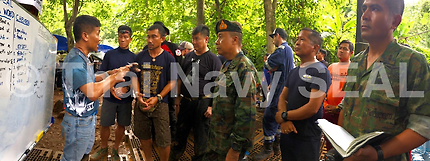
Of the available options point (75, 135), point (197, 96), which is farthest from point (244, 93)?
point (75, 135)

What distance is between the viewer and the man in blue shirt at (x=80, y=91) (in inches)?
103

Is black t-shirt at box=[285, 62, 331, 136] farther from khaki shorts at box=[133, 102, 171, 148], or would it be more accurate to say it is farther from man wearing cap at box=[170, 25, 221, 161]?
khaki shorts at box=[133, 102, 171, 148]

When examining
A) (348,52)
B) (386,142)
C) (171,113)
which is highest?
(348,52)

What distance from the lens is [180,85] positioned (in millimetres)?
4152

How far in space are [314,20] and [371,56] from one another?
7.53 metres

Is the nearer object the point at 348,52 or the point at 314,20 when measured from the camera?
the point at 348,52

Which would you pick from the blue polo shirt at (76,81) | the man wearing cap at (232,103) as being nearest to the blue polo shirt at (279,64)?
the man wearing cap at (232,103)

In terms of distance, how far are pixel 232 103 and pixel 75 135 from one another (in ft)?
5.65

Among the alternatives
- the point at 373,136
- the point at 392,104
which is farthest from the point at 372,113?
the point at 373,136

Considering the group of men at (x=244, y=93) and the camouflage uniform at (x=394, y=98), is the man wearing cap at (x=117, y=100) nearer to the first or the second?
the group of men at (x=244, y=93)

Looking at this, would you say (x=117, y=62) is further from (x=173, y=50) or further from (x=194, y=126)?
(x=194, y=126)

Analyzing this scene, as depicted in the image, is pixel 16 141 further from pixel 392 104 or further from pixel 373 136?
pixel 392 104

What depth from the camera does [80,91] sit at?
270cm

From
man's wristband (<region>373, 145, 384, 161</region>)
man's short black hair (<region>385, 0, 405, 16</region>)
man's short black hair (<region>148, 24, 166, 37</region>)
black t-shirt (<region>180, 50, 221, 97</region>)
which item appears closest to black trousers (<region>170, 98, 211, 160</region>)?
black t-shirt (<region>180, 50, 221, 97</region>)
